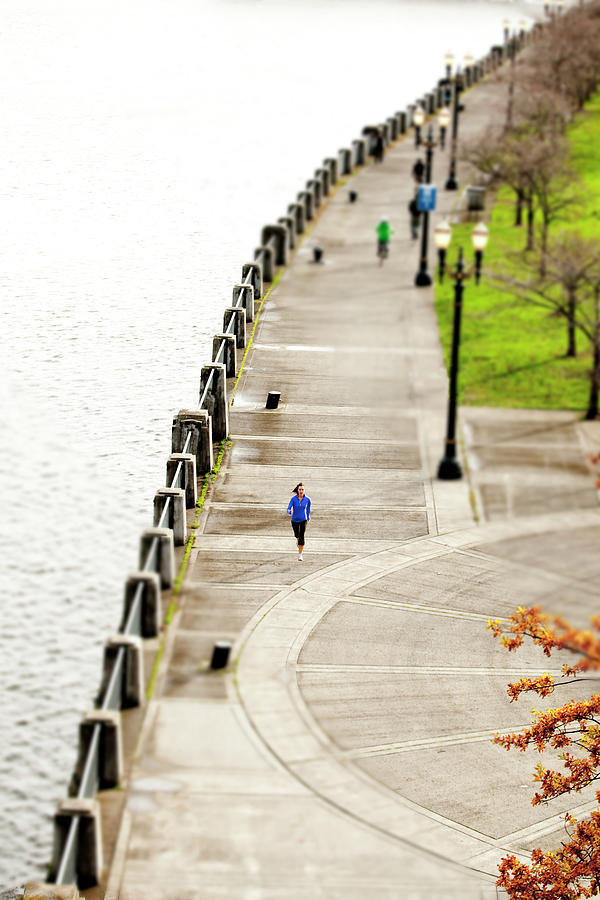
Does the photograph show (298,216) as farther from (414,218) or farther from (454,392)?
(454,392)

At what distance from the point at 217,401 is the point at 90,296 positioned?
1552 centimetres

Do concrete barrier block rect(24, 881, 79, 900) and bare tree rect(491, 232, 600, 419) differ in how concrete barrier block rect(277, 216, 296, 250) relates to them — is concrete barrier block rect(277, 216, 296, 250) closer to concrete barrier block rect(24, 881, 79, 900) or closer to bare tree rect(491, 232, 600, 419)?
bare tree rect(491, 232, 600, 419)

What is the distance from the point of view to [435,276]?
41.2m

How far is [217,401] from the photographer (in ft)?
86.0

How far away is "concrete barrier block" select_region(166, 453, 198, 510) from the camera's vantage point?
23047mm

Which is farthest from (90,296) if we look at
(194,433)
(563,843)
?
(563,843)

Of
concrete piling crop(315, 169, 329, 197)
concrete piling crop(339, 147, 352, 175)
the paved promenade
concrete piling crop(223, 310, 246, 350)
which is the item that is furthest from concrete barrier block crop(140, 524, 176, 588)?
concrete piling crop(339, 147, 352, 175)

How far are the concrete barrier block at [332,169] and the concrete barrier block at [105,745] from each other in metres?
41.8

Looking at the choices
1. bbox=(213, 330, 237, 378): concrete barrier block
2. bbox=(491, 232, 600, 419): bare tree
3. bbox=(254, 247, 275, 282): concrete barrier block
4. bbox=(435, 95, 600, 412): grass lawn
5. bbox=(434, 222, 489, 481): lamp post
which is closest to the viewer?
bbox=(434, 222, 489, 481): lamp post

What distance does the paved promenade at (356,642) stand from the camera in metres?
14.3

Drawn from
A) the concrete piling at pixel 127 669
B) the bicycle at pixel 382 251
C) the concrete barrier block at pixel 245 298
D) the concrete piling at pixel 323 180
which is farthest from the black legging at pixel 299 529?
the concrete piling at pixel 323 180

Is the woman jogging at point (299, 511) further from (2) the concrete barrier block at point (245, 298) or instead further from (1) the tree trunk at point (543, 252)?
(1) the tree trunk at point (543, 252)

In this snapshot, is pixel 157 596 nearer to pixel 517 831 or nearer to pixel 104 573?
pixel 517 831

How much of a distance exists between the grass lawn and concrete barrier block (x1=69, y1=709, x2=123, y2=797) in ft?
58.4
